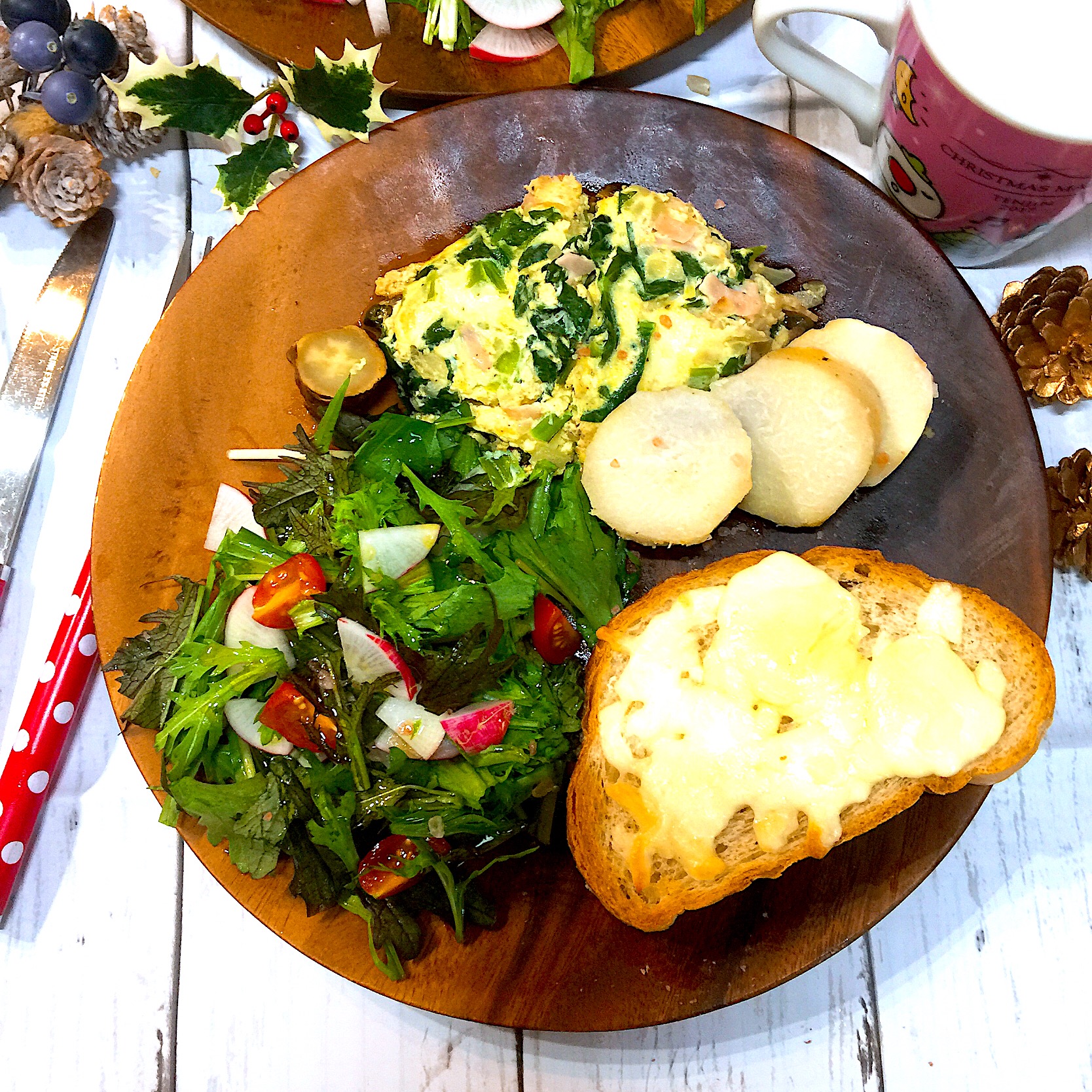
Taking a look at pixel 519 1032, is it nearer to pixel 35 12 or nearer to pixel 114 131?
pixel 114 131

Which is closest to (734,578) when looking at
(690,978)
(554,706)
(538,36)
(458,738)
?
(554,706)

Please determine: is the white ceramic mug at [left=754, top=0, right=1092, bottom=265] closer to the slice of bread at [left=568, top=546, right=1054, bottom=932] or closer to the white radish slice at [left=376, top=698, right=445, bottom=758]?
the slice of bread at [left=568, top=546, right=1054, bottom=932]

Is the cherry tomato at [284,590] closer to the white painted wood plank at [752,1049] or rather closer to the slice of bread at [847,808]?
the slice of bread at [847,808]

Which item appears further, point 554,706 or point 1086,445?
point 1086,445

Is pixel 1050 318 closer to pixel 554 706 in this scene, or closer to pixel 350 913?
pixel 554 706

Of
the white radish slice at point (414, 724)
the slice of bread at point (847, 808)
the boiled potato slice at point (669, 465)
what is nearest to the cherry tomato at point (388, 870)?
the white radish slice at point (414, 724)
